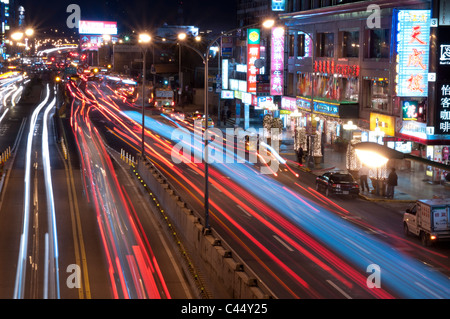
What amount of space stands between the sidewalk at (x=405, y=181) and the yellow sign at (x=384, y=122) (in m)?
2.67

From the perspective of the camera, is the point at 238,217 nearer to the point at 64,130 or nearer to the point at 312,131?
the point at 312,131

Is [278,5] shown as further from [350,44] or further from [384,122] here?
[384,122]

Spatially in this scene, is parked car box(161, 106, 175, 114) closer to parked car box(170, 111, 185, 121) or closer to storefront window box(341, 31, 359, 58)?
parked car box(170, 111, 185, 121)

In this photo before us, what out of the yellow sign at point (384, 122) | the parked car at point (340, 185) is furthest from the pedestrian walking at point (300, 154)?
the parked car at point (340, 185)

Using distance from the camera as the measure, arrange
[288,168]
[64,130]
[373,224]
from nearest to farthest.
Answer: [373,224] → [288,168] → [64,130]

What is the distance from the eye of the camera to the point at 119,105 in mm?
101875

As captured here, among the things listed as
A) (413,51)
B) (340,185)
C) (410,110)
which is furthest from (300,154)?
(340,185)

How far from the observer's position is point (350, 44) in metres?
56.3

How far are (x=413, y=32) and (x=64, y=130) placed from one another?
38.2 m

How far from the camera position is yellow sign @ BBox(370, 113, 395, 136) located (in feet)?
153

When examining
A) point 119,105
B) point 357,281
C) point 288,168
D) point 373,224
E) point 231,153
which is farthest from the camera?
point 119,105

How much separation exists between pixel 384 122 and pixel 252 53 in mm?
24468

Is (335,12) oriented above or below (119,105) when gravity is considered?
above

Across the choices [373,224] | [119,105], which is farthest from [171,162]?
[119,105]
